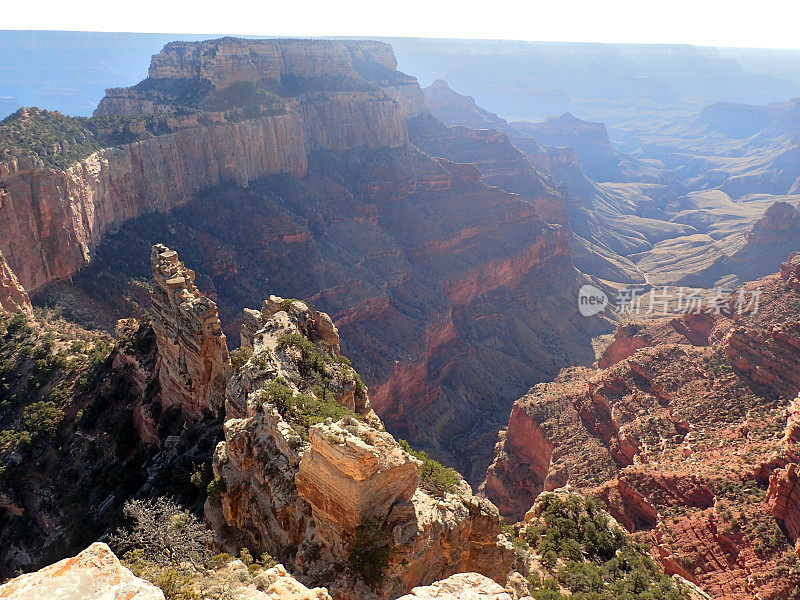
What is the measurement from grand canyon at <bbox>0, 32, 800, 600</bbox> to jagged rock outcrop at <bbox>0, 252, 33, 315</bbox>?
0.35 metres

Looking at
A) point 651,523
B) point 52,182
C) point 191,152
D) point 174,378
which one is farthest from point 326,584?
point 191,152

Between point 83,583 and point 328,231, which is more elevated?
point 328,231

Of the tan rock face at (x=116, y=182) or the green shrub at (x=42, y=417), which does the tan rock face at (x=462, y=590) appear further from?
the tan rock face at (x=116, y=182)

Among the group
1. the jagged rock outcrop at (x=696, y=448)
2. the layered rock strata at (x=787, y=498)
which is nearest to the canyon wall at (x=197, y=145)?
the jagged rock outcrop at (x=696, y=448)

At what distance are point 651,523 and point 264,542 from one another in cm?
2850

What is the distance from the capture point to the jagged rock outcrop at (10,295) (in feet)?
136

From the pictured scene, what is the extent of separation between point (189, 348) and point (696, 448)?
3398 cm

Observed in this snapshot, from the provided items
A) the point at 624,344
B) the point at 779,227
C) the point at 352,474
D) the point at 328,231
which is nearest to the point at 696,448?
the point at 624,344

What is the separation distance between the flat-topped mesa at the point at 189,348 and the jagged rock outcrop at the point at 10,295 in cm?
1756

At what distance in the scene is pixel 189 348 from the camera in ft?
98.3

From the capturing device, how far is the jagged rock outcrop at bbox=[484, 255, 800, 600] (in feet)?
101

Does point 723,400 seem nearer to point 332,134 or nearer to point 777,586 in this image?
point 777,586

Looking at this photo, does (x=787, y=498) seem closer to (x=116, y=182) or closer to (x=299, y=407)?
(x=299, y=407)

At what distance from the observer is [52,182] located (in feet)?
161
